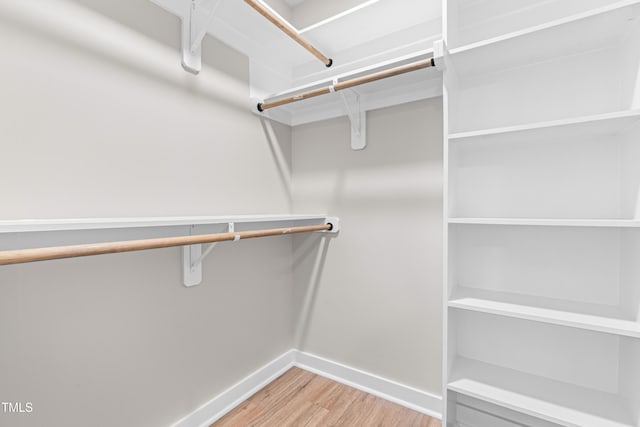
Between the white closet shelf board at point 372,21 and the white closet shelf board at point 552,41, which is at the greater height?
the white closet shelf board at point 372,21

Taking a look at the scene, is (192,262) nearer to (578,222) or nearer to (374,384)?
(374,384)

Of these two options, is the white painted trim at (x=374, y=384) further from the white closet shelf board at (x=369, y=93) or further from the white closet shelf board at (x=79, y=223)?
the white closet shelf board at (x=369, y=93)

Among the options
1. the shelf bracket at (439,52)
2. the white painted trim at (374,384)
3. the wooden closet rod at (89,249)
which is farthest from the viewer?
the white painted trim at (374,384)

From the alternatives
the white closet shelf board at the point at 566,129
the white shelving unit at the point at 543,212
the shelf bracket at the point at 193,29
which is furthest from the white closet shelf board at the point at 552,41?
the shelf bracket at the point at 193,29

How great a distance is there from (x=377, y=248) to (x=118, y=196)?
47.5 inches

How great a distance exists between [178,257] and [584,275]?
1631 mm

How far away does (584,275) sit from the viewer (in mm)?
1106

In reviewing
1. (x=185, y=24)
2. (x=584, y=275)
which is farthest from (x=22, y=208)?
(x=584, y=275)

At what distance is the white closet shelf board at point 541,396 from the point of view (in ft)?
3.13

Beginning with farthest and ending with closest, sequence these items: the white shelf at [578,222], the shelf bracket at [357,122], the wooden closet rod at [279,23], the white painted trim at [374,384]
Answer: the shelf bracket at [357,122]
the white painted trim at [374,384]
the wooden closet rod at [279,23]
the white shelf at [578,222]

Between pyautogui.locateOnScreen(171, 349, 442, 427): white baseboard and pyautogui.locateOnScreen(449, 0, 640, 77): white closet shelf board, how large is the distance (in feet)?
5.00

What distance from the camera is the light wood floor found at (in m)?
1.39

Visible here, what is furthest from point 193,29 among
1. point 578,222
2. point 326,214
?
point 578,222

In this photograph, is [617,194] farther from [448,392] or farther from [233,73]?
[233,73]
